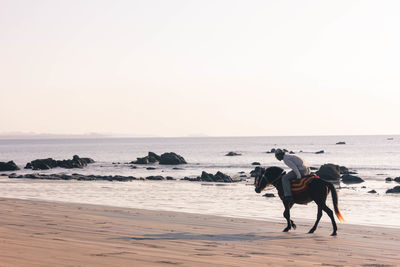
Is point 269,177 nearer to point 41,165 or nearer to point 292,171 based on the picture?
point 292,171

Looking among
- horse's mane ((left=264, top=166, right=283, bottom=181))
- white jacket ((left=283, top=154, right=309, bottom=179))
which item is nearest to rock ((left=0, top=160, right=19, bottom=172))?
horse's mane ((left=264, top=166, right=283, bottom=181))

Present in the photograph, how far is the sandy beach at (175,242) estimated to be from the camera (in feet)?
30.2

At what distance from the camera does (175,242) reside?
39.2 ft

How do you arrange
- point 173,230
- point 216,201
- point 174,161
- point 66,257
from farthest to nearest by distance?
point 174,161, point 216,201, point 173,230, point 66,257

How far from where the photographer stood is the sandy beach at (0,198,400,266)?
30.2ft

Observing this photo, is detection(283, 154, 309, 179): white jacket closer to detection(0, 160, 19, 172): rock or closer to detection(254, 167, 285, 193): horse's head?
detection(254, 167, 285, 193): horse's head

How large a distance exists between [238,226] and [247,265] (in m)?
6.65

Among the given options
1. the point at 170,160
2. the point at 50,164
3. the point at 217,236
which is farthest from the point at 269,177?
the point at 170,160

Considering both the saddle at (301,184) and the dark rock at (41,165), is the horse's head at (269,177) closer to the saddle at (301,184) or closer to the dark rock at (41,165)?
the saddle at (301,184)

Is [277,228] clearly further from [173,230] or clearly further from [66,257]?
[66,257]

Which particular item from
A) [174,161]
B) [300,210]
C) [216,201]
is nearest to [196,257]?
[300,210]

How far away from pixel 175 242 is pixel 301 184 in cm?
471

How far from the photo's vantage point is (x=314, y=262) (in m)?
9.86

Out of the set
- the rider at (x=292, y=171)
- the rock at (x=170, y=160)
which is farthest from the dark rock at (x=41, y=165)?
the rider at (x=292, y=171)
